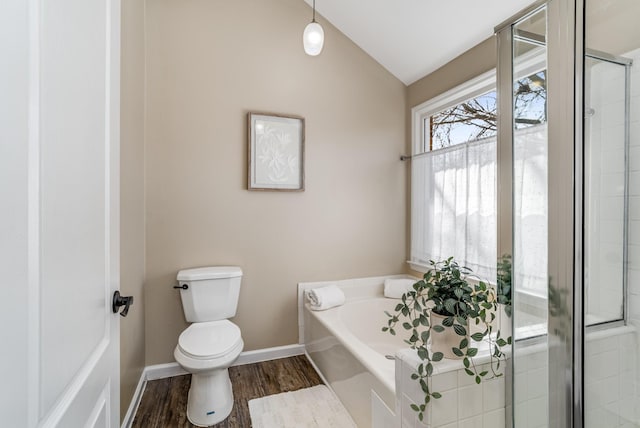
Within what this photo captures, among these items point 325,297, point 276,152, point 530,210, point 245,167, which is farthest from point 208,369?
point 530,210

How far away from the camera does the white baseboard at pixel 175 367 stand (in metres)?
1.82

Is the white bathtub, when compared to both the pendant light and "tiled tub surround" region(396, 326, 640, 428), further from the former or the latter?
the pendant light

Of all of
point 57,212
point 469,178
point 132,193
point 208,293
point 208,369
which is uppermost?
point 469,178

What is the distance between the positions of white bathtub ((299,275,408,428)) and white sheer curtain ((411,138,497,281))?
600mm

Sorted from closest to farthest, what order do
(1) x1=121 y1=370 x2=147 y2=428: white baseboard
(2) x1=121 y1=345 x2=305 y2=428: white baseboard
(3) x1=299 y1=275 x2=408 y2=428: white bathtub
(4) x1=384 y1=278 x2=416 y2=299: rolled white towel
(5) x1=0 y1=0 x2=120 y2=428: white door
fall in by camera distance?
(5) x1=0 y1=0 x2=120 y2=428: white door → (3) x1=299 y1=275 x2=408 y2=428: white bathtub → (1) x1=121 y1=370 x2=147 y2=428: white baseboard → (2) x1=121 y1=345 x2=305 y2=428: white baseboard → (4) x1=384 y1=278 x2=416 y2=299: rolled white towel

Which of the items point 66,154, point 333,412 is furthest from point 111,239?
point 333,412

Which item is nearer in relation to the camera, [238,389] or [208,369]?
[208,369]

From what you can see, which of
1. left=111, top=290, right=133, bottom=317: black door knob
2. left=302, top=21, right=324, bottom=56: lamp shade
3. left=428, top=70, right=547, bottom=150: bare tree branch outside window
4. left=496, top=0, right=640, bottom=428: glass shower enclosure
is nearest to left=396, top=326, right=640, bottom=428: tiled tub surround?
left=496, top=0, right=640, bottom=428: glass shower enclosure

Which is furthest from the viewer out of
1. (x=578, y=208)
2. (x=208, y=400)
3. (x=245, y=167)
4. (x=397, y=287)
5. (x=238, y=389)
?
A: (x=397, y=287)

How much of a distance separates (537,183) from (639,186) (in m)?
0.23

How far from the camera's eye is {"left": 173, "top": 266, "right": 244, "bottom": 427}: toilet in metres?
1.73

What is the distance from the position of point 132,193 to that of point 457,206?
7.33 feet

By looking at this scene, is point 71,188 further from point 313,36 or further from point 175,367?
point 175,367

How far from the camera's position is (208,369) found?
5.56 ft
